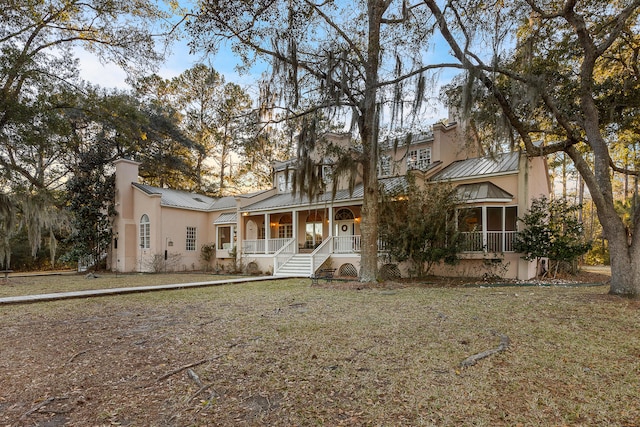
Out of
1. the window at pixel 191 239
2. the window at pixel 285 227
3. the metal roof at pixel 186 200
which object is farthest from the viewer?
the window at pixel 191 239

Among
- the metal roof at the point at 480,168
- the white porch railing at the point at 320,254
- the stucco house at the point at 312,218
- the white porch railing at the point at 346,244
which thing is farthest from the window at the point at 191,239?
the metal roof at the point at 480,168

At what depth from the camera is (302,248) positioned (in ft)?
63.7

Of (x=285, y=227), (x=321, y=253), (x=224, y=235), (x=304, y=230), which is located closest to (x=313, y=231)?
(x=304, y=230)

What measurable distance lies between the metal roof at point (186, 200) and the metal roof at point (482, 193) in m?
13.9

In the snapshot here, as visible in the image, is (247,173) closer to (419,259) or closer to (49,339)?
(419,259)

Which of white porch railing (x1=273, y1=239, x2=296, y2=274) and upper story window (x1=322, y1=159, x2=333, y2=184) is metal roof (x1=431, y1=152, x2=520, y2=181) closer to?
upper story window (x1=322, y1=159, x2=333, y2=184)

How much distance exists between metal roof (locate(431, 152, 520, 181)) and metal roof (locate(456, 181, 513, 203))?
21.2 inches

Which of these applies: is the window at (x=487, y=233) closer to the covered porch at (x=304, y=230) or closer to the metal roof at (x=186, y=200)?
the covered porch at (x=304, y=230)

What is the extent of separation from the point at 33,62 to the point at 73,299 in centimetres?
809

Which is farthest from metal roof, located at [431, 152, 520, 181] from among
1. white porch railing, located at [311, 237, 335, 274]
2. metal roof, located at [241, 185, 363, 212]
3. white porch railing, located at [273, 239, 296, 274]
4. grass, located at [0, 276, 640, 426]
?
white porch railing, located at [273, 239, 296, 274]

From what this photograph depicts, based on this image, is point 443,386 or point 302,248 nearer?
point 443,386

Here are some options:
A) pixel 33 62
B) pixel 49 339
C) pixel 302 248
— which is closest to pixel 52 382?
pixel 49 339

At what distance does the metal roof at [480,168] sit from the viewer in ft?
43.4

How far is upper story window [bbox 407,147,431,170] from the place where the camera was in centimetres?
1688
